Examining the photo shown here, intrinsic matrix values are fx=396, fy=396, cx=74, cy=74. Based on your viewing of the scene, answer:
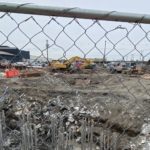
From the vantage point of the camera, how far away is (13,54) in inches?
83.2

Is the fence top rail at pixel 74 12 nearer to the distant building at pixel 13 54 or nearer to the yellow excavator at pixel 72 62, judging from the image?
the distant building at pixel 13 54

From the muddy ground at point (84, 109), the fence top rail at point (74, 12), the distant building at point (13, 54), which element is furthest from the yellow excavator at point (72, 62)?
the muddy ground at point (84, 109)

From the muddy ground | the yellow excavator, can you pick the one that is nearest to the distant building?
the yellow excavator

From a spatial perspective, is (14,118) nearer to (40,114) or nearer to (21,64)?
(40,114)

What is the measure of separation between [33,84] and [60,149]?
9.62m

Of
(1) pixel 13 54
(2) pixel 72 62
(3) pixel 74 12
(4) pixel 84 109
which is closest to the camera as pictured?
(3) pixel 74 12

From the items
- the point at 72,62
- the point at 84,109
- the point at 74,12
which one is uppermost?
the point at 74,12

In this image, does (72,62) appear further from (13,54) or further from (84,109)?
(84,109)

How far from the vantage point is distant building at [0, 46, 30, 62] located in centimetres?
204

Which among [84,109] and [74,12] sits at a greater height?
[74,12]

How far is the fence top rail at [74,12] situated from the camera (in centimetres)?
179

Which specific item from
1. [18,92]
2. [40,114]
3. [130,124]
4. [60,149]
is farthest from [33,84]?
[60,149]

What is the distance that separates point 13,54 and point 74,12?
1.53ft

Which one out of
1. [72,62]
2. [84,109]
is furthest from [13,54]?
[84,109]
